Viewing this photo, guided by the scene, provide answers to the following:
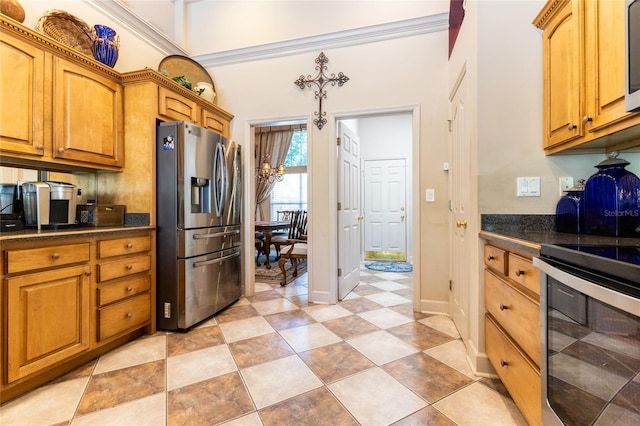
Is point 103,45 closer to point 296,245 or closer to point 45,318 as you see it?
point 45,318

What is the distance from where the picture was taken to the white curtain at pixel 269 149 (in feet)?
21.6

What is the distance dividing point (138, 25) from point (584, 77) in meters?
3.62

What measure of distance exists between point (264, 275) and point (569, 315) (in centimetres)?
370

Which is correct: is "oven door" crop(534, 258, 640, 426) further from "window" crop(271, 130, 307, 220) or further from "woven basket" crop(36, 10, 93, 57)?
"window" crop(271, 130, 307, 220)

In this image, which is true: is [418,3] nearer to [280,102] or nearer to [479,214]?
[280,102]

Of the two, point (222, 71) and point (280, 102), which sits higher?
point (222, 71)

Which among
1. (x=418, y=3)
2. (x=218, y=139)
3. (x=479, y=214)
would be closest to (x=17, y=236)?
(x=218, y=139)

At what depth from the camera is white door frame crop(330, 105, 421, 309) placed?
2.78m

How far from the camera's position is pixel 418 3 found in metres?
2.79

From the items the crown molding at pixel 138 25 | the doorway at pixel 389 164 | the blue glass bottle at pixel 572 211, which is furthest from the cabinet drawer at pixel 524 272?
the doorway at pixel 389 164

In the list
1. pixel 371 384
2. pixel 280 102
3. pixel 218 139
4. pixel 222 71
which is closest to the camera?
pixel 371 384

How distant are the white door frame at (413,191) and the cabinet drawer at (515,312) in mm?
1161

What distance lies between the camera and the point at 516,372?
126cm

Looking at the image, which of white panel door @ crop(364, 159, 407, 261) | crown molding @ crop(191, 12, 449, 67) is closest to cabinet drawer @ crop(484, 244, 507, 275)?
crown molding @ crop(191, 12, 449, 67)
